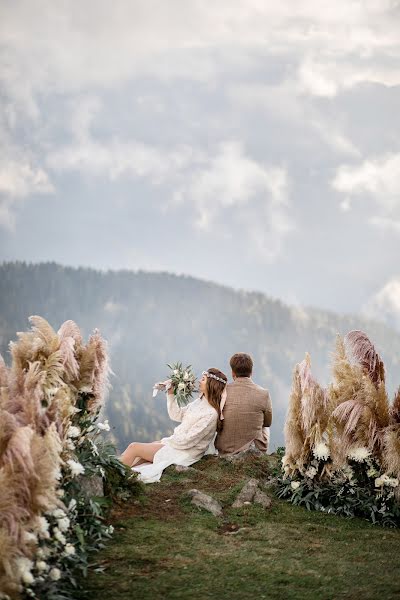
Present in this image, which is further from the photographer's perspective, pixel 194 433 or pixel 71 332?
pixel 194 433

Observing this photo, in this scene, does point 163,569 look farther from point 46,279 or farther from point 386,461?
point 46,279

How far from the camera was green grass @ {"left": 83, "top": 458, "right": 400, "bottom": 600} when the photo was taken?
17.4 ft

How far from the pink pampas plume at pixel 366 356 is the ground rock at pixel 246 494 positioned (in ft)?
5.57

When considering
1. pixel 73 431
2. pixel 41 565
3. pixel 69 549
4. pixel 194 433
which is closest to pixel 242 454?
pixel 194 433

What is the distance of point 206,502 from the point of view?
7.25 m

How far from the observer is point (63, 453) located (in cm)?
589

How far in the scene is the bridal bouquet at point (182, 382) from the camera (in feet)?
31.2

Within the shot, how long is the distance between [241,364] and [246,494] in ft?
7.31

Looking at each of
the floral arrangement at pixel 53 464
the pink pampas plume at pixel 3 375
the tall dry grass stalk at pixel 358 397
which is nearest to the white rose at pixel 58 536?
the floral arrangement at pixel 53 464

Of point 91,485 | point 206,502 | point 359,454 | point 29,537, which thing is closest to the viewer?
point 29,537

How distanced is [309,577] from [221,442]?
390 centimetres

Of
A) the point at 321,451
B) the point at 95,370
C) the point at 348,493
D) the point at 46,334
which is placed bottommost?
the point at 348,493

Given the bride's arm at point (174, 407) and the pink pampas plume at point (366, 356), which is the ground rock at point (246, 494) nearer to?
the pink pampas plume at point (366, 356)

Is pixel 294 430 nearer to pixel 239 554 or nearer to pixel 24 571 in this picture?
pixel 239 554
